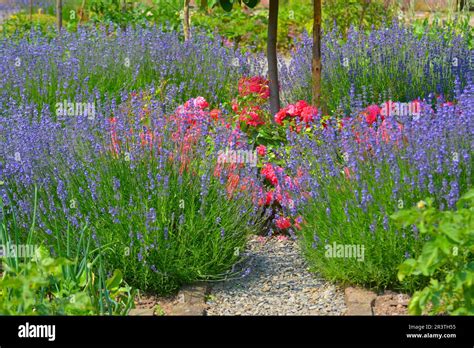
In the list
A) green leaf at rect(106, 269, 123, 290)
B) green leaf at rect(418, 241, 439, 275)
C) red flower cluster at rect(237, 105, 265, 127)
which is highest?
green leaf at rect(418, 241, 439, 275)

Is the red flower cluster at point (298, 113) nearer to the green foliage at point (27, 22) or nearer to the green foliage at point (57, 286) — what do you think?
the green foliage at point (57, 286)

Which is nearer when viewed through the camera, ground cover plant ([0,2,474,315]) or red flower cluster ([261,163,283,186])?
ground cover plant ([0,2,474,315])

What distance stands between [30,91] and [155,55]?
1.18 m

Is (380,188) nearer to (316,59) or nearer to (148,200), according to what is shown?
(148,200)

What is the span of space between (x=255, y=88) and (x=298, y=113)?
2.47 feet

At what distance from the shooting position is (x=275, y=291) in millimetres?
4758

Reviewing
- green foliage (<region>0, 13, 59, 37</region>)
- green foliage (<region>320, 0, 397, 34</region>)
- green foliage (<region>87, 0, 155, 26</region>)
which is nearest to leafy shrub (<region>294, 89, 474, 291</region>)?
green foliage (<region>320, 0, 397, 34</region>)

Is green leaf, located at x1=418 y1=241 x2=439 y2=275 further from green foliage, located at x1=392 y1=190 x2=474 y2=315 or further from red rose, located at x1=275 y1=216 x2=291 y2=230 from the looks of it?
red rose, located at x1=275 y1=216 x2=291 y2=230

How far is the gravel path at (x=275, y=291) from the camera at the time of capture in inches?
179

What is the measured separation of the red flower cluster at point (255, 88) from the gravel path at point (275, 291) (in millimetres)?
1854

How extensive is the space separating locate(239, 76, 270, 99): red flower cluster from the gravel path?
6.08ft

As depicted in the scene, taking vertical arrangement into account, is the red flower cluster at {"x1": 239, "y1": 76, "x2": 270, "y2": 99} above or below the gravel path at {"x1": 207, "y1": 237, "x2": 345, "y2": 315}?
above

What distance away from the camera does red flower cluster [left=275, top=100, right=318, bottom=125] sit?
6109mm
